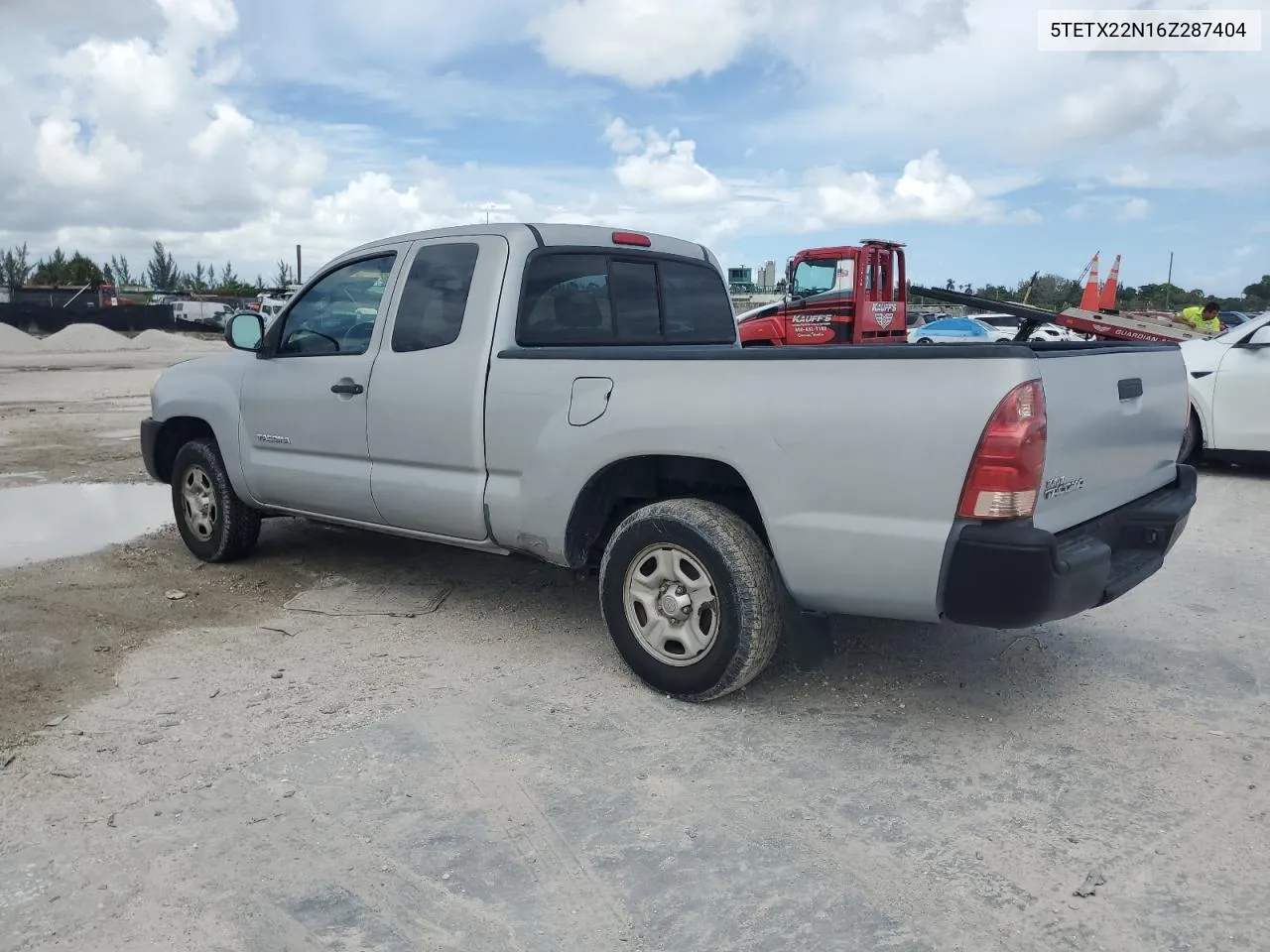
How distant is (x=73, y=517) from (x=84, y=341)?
31503 millimetres

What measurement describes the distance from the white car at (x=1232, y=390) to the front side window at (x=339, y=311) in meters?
7.32

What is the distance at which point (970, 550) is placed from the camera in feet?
11.2

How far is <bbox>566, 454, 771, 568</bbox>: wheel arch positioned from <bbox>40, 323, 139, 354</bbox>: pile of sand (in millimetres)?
34564

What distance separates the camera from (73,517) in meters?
7.66

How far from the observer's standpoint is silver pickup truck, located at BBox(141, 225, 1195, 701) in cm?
345

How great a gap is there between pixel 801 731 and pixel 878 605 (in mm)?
595

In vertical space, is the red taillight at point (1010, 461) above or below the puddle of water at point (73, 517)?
above

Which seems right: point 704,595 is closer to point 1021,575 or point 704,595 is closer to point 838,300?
point 1021,575

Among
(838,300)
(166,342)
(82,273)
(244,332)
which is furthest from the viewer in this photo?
(82,273)

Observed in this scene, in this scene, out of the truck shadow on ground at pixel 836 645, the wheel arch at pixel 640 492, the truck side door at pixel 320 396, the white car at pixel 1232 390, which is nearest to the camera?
the wheel arch at pixel 640 492

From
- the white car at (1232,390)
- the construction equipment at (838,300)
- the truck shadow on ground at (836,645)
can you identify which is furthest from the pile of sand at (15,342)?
the white car at (1232,390)

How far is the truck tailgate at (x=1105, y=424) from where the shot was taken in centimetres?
355

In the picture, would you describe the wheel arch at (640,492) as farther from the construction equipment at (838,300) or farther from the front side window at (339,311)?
the construction equipment at (838,300)

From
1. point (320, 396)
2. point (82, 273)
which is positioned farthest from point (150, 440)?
point (82, 273)
